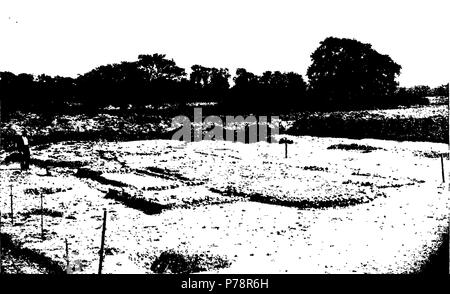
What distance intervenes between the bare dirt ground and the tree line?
19456mm

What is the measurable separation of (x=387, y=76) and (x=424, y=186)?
107 ft

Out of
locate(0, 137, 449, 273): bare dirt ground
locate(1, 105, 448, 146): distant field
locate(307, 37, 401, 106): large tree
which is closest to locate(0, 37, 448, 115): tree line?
locate(307, 37, 401, 106): large tree

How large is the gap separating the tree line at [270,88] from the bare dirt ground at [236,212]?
19456mm

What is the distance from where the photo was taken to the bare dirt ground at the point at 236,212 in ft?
22.5

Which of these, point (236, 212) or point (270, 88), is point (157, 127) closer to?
point (270, 88)

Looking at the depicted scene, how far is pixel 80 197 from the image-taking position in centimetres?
1145

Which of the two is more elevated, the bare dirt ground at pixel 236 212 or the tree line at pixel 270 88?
the tree line at pixel 270 88

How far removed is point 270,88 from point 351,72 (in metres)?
8.40

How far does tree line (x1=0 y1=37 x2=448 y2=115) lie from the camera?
37.0 meters

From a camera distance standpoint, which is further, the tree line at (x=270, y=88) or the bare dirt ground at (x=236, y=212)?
the tree line at (x=270, y=88)

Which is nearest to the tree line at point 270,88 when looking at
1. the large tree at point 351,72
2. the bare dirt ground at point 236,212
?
the large tree at point 351,72

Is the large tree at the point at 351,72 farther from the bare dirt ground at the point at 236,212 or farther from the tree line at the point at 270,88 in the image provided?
the bare dirt ground at the point at 236,212
